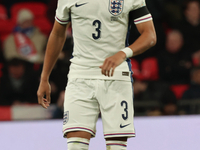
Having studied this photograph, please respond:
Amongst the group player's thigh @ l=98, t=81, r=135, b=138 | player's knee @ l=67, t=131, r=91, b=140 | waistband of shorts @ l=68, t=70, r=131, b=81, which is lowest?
player's knee @ l=67, t=131, r=91, b=140

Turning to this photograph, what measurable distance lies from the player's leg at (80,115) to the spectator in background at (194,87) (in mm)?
3002

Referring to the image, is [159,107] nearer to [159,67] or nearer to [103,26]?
[159,67]

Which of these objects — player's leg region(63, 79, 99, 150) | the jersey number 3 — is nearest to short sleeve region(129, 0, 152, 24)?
the jersey number 3

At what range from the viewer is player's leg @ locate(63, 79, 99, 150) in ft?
6.45

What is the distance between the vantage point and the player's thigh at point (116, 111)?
199cm

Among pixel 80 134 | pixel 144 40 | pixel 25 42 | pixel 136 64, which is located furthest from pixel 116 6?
pixel 25 42

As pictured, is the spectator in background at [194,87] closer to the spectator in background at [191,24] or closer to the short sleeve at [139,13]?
the spectator in background at [191,24]

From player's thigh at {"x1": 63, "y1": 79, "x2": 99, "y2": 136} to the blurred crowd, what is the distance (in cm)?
246

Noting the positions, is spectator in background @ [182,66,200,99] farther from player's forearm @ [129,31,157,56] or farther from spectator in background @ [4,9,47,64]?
player's forearm @ [129,31,157,56]

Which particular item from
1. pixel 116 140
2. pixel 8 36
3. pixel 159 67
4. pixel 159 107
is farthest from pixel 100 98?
pixel 8 36

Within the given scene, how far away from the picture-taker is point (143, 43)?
76.7 inches

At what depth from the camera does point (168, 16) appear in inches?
219

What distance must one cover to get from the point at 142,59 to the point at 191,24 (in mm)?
918

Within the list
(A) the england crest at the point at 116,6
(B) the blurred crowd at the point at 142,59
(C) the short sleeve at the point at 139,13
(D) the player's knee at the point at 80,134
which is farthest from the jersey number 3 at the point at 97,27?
(B) the blurred crowd at the point at 142,59
